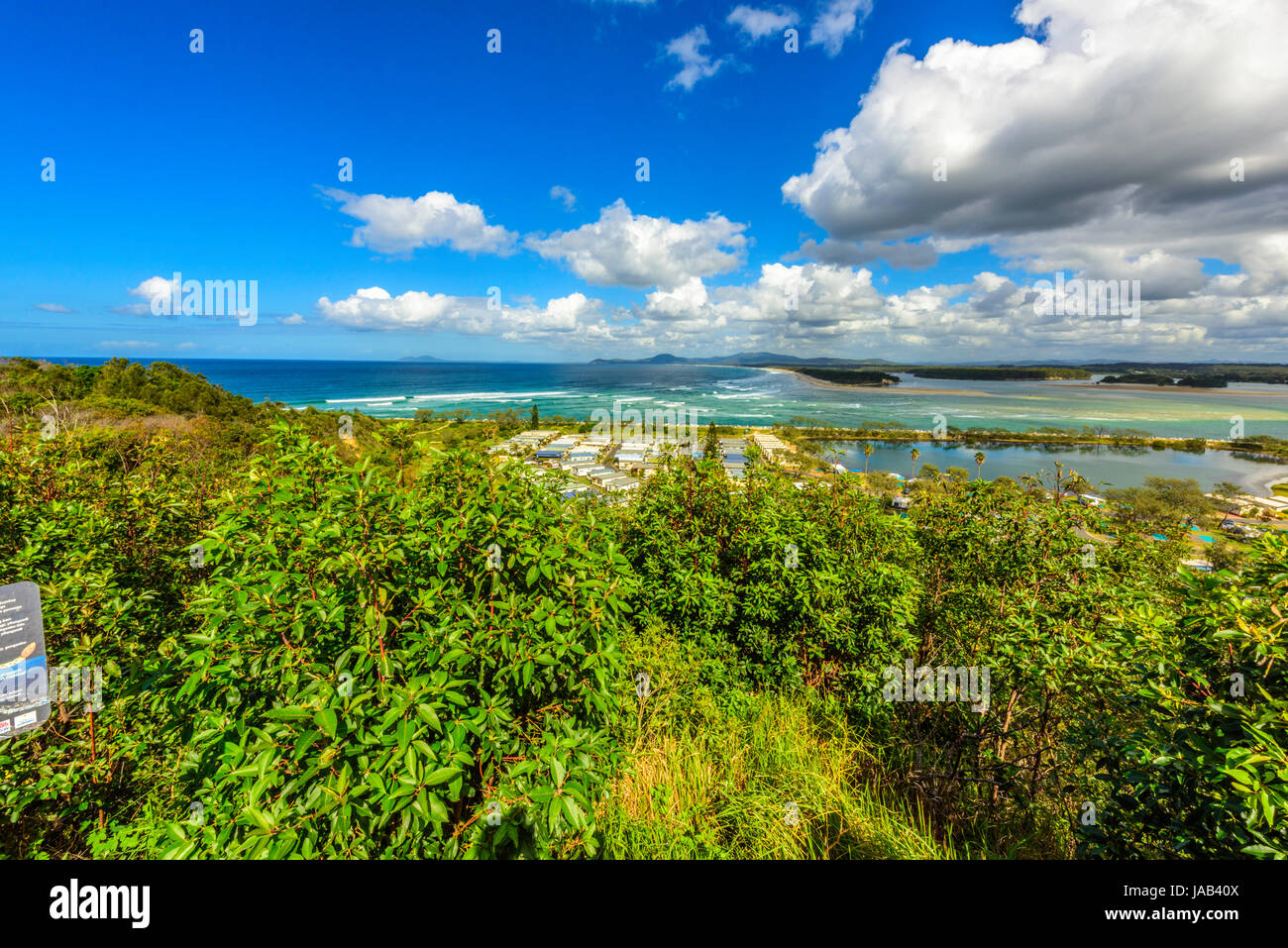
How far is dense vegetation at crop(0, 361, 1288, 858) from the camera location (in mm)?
1974

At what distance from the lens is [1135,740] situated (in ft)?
7.94

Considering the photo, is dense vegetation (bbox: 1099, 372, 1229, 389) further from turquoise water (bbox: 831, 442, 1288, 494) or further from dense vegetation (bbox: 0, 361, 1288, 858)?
dense vegetation (bbox: 0, 361, 1288, 858)

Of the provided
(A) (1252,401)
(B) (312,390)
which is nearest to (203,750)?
(B) (312,390)

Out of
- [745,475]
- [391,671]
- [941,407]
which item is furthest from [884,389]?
[391,671]

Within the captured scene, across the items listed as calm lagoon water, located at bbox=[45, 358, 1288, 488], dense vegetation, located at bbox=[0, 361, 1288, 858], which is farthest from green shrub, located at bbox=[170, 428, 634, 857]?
calm lagoon water, located at bbox=[45, 358, 1288, 488]

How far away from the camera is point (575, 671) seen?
98.2 inches

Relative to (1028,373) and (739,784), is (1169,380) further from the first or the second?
(739,784)

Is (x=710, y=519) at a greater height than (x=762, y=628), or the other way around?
(x=710, y=519)

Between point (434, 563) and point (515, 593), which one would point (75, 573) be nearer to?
point (434, 563)

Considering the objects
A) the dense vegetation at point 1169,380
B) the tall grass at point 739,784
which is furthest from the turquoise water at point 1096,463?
the dense vegetation at point 1169,380

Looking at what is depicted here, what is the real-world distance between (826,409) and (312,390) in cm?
11237

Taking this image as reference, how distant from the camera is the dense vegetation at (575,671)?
6.48ft

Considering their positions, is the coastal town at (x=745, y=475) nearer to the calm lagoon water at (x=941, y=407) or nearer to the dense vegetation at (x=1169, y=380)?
the calm lagoon water at (x=941, y=407)
